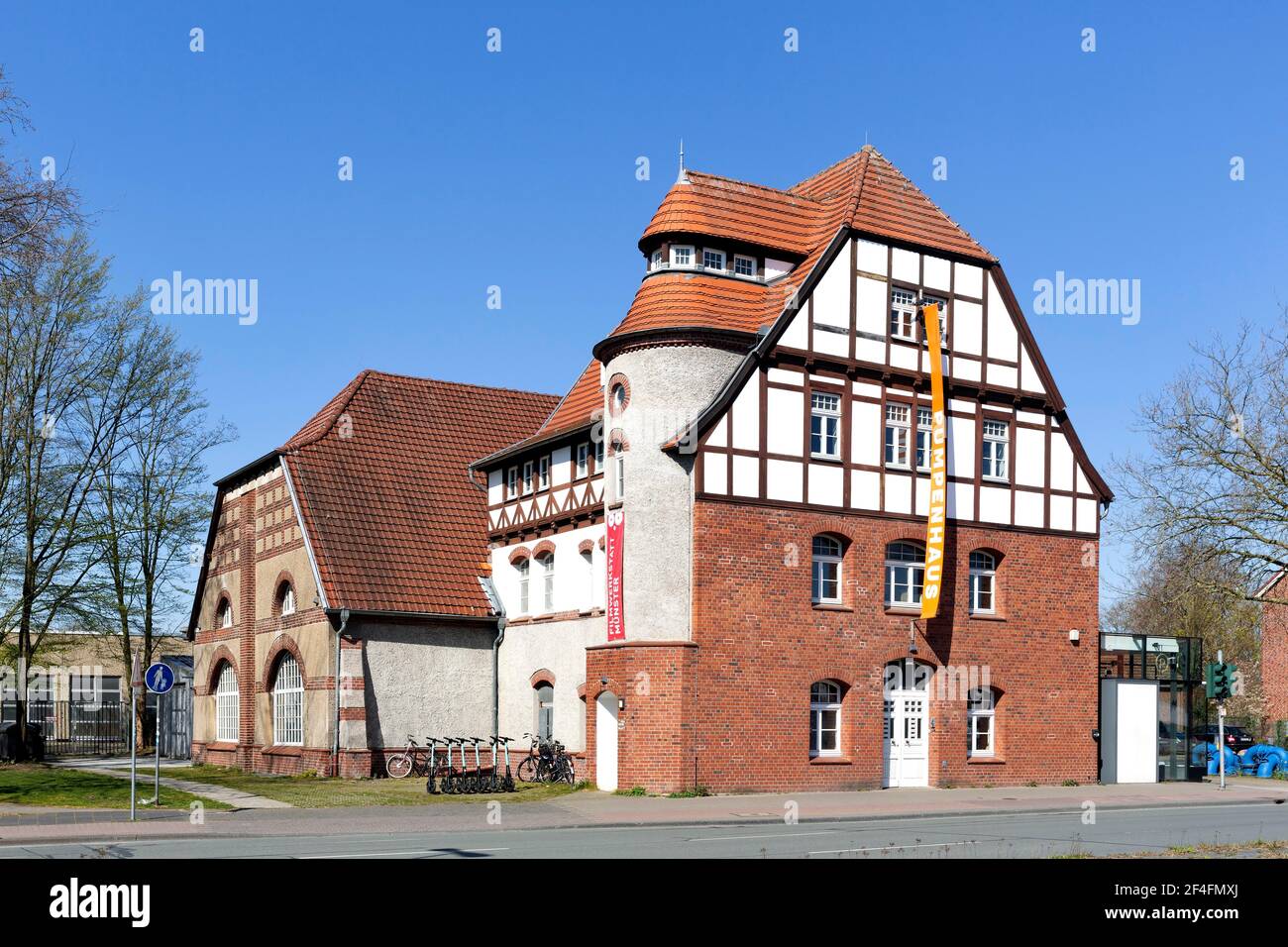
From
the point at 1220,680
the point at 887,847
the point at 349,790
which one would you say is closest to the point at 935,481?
the point at 1220,680

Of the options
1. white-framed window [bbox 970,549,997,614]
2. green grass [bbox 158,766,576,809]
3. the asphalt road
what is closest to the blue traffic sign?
the asphalt road

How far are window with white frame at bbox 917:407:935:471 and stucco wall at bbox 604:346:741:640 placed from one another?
5.02 meters

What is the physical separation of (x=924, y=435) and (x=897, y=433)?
810 mm

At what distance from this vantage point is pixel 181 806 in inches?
958

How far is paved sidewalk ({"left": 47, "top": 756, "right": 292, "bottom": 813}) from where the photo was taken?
25719 mm

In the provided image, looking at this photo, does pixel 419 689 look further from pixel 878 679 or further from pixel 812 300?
pixel 812 300

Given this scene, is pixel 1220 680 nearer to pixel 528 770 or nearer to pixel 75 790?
pixel 528 770

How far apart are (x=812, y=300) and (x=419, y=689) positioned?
543 inches

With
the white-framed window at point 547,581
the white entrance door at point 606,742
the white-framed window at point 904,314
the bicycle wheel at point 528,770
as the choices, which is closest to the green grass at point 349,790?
the white entrance door at point 606,742

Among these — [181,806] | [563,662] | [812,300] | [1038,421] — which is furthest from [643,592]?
[1038,421]

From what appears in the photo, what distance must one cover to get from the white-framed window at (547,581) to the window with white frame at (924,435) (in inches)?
367

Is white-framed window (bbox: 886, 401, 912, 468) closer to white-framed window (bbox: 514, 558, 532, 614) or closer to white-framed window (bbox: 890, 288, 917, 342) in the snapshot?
white-framed window (bbox: 890, 288, 917, 342)

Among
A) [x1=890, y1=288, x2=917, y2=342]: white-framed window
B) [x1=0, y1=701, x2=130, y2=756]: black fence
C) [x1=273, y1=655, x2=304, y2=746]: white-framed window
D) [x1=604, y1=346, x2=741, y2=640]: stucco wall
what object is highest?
[x1=890, y1=288, x2=917, y2=342]: white-framed window

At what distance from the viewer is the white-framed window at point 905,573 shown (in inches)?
1224
